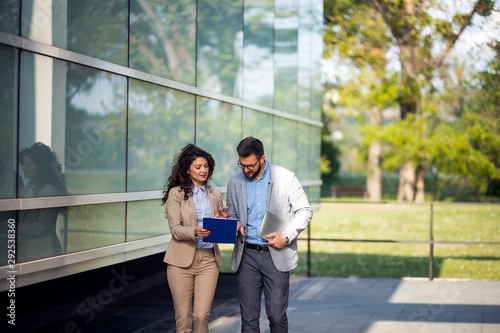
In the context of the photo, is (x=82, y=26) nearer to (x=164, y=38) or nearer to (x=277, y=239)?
(x=164, y=38)

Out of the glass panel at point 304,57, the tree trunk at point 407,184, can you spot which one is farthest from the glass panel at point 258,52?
the tree trunk at point 407,184

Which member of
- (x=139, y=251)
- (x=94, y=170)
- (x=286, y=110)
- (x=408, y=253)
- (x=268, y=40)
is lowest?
(x=408, y=253)

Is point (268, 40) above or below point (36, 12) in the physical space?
above

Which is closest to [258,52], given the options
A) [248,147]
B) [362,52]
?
[248,147]

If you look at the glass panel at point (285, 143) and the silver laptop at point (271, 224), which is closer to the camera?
the silver laptop at point (271, 224)

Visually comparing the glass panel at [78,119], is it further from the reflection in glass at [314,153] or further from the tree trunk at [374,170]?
the tree trunk at [374,170]

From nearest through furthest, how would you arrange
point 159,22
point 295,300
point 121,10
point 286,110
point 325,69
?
point 121,10 → point 159,22 → point 295,300 → point 286,110 → point 325,69

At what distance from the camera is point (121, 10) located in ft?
21.4

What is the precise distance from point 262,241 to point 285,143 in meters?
7.11

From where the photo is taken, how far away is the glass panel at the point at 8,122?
4.77 meters

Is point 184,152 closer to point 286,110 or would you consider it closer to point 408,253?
point 286,110

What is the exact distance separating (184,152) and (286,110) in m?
7.24

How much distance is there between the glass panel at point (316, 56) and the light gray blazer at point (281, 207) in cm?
902

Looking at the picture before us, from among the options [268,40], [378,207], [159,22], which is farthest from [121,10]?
[378,207]
